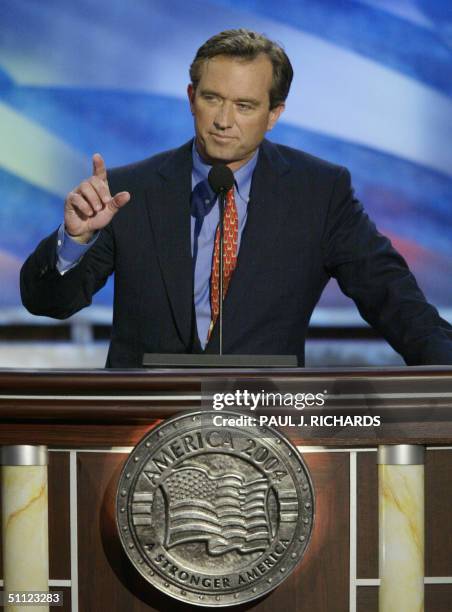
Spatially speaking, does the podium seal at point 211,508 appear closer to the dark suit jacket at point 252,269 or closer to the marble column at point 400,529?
the marble column at point 400,529

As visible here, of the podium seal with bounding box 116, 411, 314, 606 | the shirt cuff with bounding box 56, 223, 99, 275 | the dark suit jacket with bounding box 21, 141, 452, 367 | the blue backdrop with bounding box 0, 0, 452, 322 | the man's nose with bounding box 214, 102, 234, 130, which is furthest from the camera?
the blue backdrop with bounding box 0, 0, 452, 322

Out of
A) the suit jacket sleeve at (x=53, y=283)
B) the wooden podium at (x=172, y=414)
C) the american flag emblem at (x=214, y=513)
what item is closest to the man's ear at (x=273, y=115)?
the suit jacket sleeve at (x=53, y=283)

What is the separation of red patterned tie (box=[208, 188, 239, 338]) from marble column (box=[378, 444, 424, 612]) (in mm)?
674

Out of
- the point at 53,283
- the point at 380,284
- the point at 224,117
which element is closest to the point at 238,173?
the point at 224,117

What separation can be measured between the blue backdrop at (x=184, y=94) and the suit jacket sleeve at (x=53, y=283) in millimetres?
1736

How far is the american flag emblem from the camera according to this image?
1.36 meters

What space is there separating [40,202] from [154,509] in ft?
8.50

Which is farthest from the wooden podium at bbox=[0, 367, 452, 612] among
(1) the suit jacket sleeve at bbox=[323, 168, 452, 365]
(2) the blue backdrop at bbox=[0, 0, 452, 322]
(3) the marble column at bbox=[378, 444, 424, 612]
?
(2) the blue backdrop at bbox=[0, 0, 452, 322]

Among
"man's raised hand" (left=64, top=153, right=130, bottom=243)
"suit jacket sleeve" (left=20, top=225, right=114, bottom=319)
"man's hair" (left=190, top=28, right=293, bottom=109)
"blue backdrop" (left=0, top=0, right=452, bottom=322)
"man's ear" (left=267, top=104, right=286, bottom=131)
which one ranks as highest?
"blue backdrop" (left=0, top=0, right=452, bottom=322)

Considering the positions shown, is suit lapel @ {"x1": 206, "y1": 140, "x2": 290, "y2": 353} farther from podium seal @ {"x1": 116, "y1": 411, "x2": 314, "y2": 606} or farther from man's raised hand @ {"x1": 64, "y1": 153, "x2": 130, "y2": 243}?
podium seal @ {"x1": 116, "y1": 411, "x2": 314, "y2": 606}

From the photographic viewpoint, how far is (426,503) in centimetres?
142

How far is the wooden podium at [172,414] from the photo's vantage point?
4.52ft

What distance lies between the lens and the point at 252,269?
6.85 ft

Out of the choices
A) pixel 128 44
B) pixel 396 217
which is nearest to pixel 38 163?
pixel 128 44
